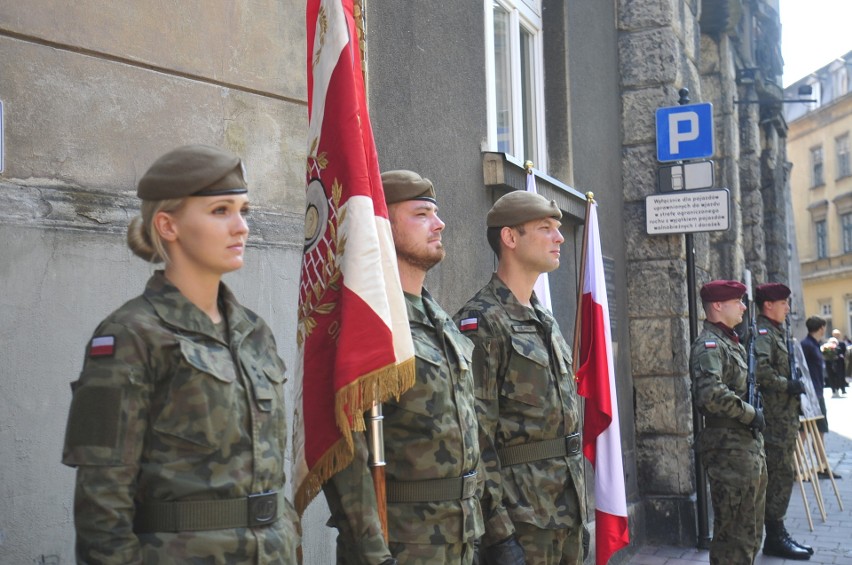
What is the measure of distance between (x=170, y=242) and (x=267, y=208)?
54.4 inches

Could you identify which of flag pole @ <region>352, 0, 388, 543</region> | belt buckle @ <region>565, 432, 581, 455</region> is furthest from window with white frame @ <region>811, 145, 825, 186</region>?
flag pole @ <region>352, 0, 388, 543</region>

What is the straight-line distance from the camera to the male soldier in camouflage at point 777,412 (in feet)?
24.4

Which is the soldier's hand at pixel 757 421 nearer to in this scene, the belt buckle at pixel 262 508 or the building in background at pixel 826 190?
the belt buckle at pixel 262 508

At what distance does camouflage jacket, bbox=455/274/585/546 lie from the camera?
11.9 ft

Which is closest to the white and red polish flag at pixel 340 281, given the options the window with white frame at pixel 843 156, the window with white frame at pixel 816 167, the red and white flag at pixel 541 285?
the red and white flag at pixel 541 285

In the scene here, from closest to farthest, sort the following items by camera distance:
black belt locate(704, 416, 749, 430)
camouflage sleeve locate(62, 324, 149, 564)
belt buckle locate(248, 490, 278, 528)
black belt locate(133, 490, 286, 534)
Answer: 1. camouflage sleeve locate(62, 324, 149, 564)
2. black belt locate(133, 490, 286, 534)
3. belt buckle locate(248, 490, 278, 528)
4. black belt locate(704, 416, 749, 430)

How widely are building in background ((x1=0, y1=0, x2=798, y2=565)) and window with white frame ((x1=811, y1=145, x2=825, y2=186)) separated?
40.8 meters

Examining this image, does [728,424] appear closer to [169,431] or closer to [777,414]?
[777,414]

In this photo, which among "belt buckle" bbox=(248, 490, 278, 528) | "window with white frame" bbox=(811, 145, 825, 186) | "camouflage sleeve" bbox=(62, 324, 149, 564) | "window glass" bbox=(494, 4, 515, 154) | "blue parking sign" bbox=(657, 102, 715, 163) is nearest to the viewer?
"camouflage sleeve" bbox=(62, 324, 149, 564)

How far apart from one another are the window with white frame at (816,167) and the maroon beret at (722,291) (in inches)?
1756

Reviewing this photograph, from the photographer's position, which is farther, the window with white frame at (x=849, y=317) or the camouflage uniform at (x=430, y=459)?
the window with white frame at (x=849, y=317)

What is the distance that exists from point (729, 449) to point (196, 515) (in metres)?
4.45

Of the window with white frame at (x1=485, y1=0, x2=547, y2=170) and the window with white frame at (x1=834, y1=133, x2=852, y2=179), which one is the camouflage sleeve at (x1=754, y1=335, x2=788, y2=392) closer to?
the window with white frame at (x1=485, y1=0, x2=547, y2=170)

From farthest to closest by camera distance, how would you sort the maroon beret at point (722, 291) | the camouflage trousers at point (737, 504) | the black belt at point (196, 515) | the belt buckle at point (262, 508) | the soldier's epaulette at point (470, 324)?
1. the maroon beret at point (722, 291)
2. the camouflage trousers at point (737, 504)
3. the soldier's epaulette at point (470, 324)
4. the belt buckle at point (262, 508)
5. the black belt at point (196, 515)
